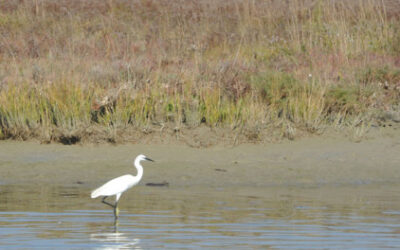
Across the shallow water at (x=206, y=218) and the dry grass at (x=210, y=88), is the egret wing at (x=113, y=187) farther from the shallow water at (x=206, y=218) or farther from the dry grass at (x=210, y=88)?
the dry grass at (x=210, y=88)

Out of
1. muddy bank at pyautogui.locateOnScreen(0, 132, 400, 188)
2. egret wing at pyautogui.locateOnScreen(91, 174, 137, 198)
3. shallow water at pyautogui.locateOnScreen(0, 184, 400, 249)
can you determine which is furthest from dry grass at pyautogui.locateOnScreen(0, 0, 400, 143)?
egret wing at pyautogui.locateOnScreen(91, 174, 137, 198)

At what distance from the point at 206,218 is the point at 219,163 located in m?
3.40

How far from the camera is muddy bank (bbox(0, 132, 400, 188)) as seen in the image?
34.0 feet

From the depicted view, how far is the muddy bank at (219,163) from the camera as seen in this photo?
1037cm

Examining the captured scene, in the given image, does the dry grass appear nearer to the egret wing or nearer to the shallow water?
the shallow water

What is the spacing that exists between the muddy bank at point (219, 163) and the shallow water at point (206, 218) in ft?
1.42

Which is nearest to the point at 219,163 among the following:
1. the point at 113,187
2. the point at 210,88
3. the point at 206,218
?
the point at 210,88

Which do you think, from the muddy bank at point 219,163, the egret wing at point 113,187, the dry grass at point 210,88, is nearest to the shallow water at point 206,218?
the egret wing at point 113,187

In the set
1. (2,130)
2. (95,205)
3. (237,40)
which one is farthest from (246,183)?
(237,40)

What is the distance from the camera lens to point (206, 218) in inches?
304

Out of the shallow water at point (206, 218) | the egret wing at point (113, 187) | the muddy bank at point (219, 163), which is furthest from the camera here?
the muddy bank at point (219, 163)

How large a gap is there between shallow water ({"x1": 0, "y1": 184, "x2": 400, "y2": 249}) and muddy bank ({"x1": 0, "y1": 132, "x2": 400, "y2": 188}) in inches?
17.1

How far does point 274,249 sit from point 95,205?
128 inches

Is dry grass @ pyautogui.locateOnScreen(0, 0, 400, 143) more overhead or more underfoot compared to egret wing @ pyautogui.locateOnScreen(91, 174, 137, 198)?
more underfoot
